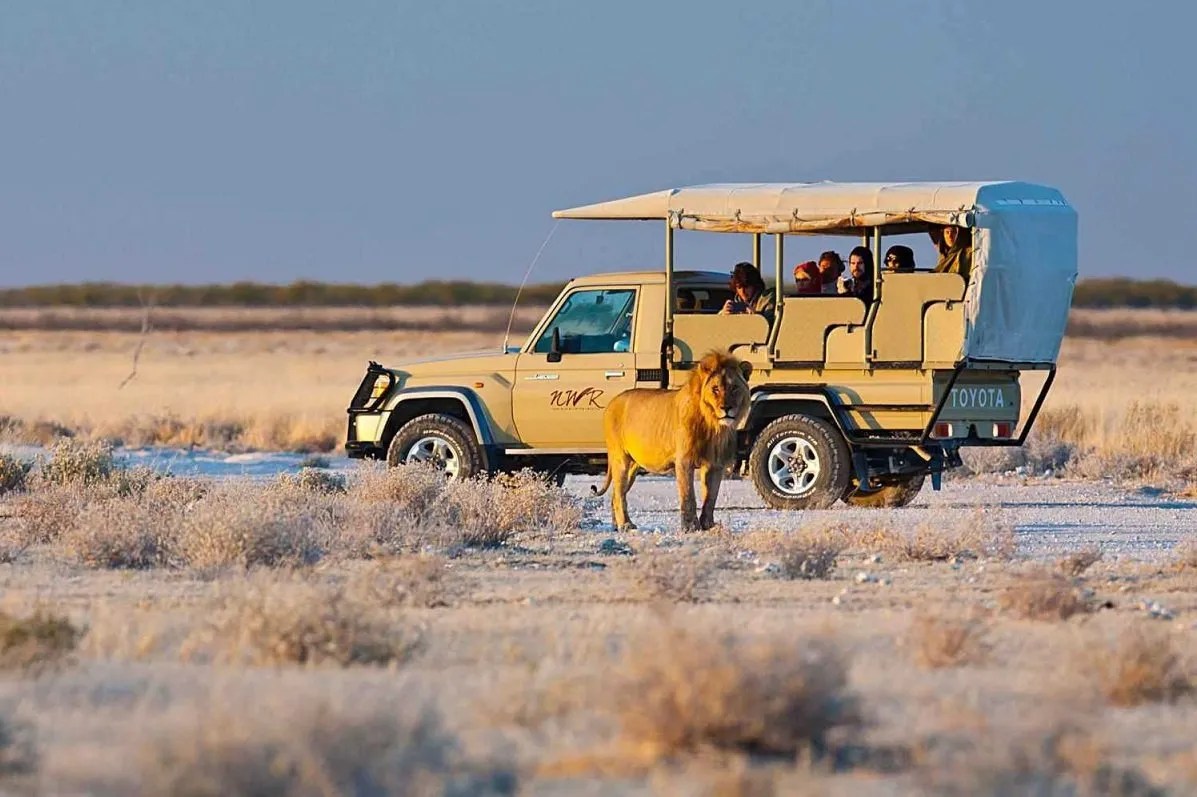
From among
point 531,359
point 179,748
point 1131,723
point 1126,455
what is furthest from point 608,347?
point 179,748

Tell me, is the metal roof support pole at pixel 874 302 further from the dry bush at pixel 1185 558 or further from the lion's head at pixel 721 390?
the dry bush at pixel 1185 558

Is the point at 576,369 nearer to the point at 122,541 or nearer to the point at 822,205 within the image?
the point at 822,205

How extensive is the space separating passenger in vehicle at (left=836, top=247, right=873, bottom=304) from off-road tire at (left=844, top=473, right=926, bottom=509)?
199cm

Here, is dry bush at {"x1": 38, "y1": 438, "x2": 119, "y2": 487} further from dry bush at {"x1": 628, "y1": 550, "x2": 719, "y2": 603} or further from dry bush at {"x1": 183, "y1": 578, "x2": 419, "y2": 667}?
dry bush at {"x1": 183, "y1": 578, "x2": 419, "y2": 667}

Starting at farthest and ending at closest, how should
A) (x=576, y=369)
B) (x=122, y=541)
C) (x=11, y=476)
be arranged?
1. (x=11, y=476)
2. (x=576, y=369)
3. (x=122, y=541)

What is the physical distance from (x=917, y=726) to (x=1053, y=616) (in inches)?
131

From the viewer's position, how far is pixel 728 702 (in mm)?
6871

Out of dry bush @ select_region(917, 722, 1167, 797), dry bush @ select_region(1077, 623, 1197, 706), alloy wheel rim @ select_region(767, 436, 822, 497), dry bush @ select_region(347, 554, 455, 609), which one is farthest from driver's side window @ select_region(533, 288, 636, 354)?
dry bush @ select_region(917, 722, 1167, 797)

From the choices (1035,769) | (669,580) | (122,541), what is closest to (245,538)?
(122,541)

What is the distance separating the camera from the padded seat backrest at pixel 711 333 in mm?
18406

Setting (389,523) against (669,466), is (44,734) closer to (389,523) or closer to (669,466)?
(389,523)

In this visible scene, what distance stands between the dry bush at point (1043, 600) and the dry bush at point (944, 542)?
10.7 ft

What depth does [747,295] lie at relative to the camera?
18.8 m

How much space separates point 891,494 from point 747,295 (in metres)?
2.28
